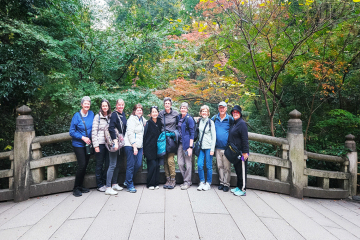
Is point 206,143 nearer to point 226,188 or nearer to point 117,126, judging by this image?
point 226,188

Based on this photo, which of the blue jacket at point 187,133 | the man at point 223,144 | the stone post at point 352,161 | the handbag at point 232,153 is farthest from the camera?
the stone post at point 352,161

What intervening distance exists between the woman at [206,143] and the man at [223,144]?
6.5 inches

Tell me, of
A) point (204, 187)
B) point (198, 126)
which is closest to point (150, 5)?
point (198, 126)

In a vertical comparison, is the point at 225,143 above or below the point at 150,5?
below

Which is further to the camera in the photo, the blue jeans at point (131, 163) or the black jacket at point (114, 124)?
the blue jeans at point (131, 163)

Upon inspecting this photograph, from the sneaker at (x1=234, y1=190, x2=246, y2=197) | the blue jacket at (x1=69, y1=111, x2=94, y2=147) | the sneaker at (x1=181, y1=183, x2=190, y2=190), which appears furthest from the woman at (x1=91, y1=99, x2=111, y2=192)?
the sneaker at (x1=234, y1=190, x2=246, y2=197)

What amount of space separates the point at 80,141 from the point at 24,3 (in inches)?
164

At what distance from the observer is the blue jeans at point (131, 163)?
4012 mm

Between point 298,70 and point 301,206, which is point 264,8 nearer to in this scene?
point 298,70

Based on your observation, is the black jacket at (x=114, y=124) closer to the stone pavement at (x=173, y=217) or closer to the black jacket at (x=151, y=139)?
the black jacket at (x=151, y=139)

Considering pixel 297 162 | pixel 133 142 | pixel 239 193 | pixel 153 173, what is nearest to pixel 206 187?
pixel 239 193

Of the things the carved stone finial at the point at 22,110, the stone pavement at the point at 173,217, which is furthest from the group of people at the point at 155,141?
the carved stone finial at the point at 22,110

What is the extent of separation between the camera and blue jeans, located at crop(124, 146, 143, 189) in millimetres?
4012

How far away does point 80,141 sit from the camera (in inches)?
153
